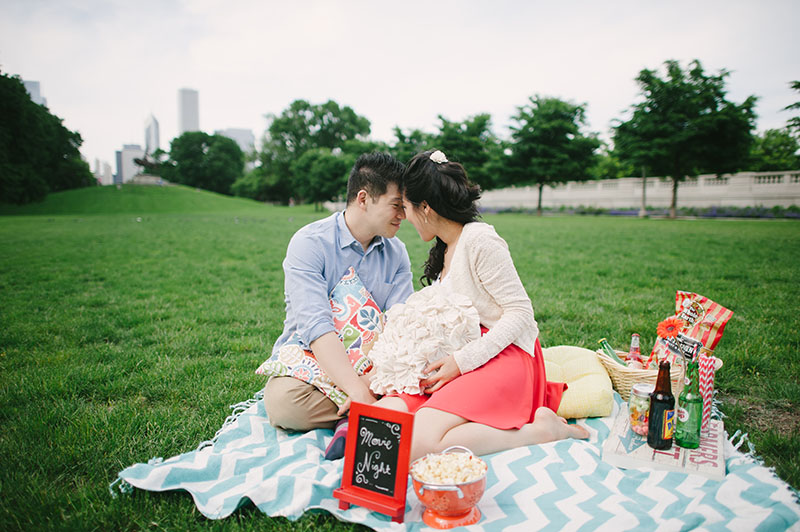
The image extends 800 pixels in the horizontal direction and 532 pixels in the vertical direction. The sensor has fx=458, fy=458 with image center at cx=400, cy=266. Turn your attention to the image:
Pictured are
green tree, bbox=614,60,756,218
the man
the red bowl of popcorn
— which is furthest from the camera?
green tree, bbox=614,60,756,218

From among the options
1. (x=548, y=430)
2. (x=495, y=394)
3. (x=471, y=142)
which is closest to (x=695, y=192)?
(x=471, y=142)

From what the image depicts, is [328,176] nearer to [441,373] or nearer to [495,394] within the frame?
[441,373]

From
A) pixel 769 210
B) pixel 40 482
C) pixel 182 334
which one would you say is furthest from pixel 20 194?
pixel 769 210

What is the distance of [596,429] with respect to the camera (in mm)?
2941

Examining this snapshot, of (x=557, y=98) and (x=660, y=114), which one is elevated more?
(x=557, y=98)

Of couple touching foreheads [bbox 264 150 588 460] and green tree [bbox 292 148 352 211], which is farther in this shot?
green tree [bbox 292 148 352 211]

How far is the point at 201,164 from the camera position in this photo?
74500 millimetres

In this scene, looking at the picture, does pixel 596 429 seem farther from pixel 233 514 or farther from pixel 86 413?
pixel 86 413

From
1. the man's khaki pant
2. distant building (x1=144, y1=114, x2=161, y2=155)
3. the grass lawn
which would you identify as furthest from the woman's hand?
distant building (x1=144, y1=114, x2=161, y2=155)

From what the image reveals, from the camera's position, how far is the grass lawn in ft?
7.84

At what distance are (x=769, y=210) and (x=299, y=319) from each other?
98.3 ft

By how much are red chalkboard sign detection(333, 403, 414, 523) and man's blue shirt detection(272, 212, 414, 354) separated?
770 mm

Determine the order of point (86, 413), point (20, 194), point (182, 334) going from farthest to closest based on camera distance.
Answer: point (20, 194) < point (182, 334) < point (86, 413)

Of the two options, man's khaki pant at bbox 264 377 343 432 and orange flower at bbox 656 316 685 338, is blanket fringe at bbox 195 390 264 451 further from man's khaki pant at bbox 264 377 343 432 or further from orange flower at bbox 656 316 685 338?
orange flower at bbox 656 316 685 338
